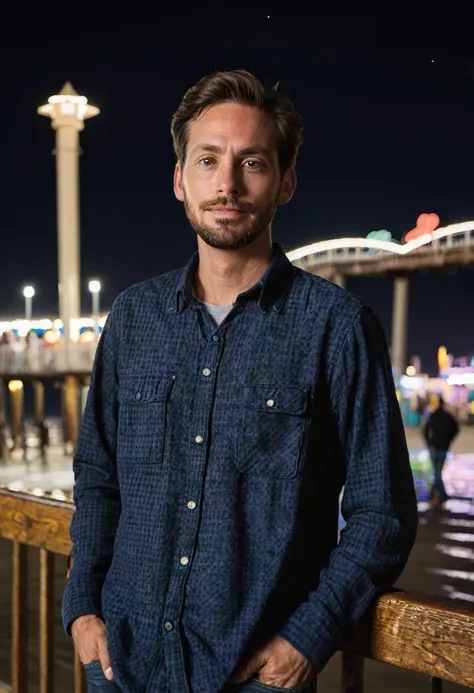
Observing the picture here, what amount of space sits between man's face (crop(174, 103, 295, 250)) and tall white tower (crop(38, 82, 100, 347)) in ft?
91.7

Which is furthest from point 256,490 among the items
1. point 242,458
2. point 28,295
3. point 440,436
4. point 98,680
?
point 28,295

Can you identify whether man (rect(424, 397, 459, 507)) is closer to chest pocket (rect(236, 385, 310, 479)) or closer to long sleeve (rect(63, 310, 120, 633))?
long sleeve (rect(63, 310, 120, 633))

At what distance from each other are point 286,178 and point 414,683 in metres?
4.52

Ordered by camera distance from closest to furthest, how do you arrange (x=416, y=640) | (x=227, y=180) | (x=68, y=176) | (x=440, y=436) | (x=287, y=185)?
(x=416, y=640), (x=227, y=180), (x=287, y=185), (x=440, y=436), (x=68, y=176)

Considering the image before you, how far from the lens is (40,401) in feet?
90.1

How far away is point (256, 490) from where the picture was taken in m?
1.93

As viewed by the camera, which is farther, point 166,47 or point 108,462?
point 166,47

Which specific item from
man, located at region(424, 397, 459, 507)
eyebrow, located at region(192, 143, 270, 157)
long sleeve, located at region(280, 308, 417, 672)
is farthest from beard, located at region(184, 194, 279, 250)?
man, located at region(424, 397, 459, 507)

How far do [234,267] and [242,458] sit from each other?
1.41 feet

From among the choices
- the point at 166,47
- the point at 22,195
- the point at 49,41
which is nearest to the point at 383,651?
the point at 49,41

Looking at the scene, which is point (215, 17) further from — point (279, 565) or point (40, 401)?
point (279, 565)

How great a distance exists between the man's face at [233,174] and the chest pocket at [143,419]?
0.34m

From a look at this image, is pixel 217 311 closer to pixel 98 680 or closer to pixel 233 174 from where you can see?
pixel 233 174

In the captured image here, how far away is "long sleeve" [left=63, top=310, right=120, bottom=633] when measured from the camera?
2.21m
